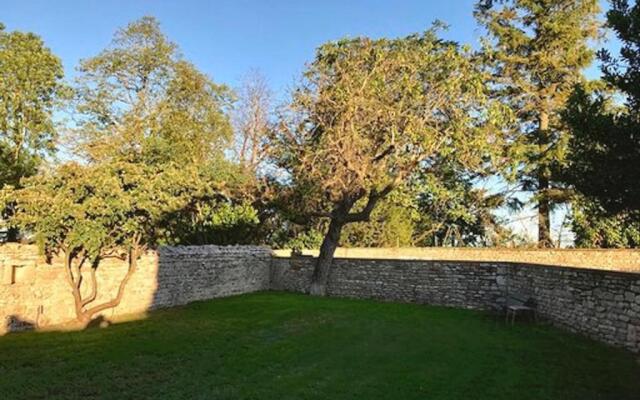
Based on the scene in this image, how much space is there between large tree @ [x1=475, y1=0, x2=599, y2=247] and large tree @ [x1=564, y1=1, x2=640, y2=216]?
13.2 metres

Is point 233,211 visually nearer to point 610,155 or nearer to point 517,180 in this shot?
point 517,180

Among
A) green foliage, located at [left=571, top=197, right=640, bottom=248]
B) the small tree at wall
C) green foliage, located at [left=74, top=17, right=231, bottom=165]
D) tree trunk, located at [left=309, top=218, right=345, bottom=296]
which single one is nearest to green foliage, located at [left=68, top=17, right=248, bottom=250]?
green foliage, located at [left=74, top=17, right=231, bottom=165]

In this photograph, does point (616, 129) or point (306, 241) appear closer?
point (616, 129)

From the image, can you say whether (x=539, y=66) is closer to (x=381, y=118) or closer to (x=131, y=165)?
(x=381, y=118)

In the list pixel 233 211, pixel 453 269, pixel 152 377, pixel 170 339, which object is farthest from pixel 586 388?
pixel 233 211

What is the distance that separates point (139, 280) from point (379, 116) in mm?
8449

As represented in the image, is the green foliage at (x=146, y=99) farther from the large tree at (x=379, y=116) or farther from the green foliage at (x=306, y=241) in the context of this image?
the large tree at (x=379, y=116)

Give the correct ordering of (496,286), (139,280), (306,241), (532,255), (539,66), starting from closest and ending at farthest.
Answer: (139,280), (496,286), (532,255), (539,66), (306,241)

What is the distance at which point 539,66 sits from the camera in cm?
2023

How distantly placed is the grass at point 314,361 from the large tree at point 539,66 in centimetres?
1047

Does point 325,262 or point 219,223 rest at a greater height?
point 219,223

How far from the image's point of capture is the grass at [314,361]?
20.1ft

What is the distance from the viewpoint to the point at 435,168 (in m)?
16.2

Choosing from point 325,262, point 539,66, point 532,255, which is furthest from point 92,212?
point 539,66
